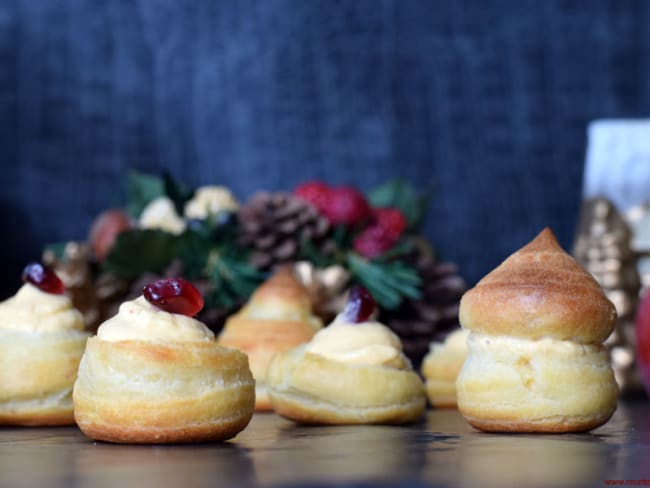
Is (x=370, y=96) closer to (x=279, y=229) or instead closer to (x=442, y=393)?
(x=279, y=229)

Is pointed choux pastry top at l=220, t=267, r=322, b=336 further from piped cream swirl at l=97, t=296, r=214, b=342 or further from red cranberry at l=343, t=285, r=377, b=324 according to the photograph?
piped cream swirl at l=97, t=296, r=214, b=342

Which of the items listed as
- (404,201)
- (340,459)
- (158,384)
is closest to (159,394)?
(158,384)

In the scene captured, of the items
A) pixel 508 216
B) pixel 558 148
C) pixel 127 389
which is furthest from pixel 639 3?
pixel 127 389

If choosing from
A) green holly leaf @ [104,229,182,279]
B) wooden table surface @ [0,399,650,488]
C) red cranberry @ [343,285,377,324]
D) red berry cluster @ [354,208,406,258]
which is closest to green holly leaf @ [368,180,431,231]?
red berry cluster @ [354,208,406,258]

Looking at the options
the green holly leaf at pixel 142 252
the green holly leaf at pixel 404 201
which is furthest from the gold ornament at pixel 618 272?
the green holly leaf at pixel 142 252

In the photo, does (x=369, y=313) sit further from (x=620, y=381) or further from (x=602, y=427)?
(x=620, y=381)

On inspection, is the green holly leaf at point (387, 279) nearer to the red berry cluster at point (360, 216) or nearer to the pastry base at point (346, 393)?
the red berry cluster at point (360, 216)
